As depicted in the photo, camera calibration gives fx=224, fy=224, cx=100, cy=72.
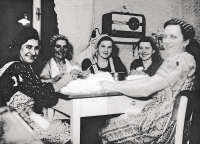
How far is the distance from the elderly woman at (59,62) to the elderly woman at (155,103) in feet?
0.97

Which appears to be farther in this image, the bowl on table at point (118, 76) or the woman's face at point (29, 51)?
the bowl on table at point (118, 76)

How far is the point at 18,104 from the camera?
144cm

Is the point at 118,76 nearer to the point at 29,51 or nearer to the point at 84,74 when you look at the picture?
the point at 84,74

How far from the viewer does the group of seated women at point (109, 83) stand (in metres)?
1.46

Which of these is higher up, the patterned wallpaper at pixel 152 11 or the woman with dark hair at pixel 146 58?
the patterned wallpaper at pixel 152 11

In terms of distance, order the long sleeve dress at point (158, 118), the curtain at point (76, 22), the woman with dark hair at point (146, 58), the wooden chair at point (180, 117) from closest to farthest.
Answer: the wooden chair at point (180, 117) < the long sleeve dress at point (158, 118) < the curtain at point (76, 22) < the woman with dark hair at point (146, 58)

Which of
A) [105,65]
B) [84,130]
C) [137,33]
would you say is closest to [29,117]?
[84,130]

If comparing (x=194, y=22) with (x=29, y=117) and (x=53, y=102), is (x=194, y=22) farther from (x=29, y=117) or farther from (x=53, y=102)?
(x=29, y=117)

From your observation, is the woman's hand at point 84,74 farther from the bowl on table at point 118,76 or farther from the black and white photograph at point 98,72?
the bowl on table at point 118,76

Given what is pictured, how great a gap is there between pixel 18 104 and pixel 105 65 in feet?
2.51

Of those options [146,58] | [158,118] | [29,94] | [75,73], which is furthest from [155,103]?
[29,94]

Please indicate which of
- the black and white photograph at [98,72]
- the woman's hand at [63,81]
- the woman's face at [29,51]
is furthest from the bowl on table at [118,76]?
the woman's face at [29,51]

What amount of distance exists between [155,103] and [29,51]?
1.00 metres

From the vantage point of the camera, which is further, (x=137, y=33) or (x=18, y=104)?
(x=137, y=33)
